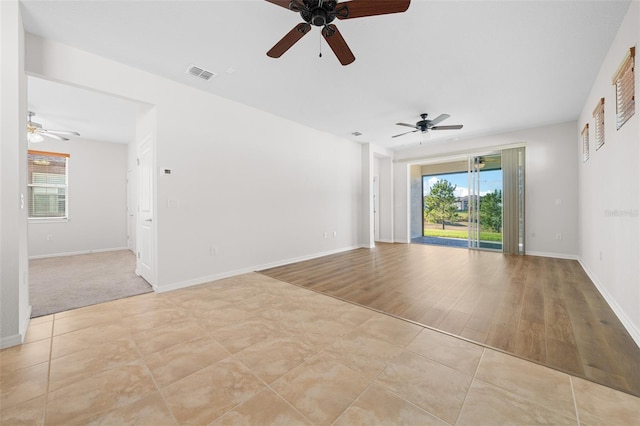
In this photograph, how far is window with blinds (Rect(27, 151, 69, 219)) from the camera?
5.75 m

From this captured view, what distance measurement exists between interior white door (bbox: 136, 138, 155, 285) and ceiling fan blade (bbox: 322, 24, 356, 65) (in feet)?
9.30

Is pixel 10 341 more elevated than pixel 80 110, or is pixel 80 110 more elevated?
pixel 80 110

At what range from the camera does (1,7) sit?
80.3 inches

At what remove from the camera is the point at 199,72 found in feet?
10.6

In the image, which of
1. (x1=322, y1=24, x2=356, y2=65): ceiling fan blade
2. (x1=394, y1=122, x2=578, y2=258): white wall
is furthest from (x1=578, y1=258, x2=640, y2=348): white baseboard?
(x1=322, y1=24, x2=356, y2=65): ceiling fan blade

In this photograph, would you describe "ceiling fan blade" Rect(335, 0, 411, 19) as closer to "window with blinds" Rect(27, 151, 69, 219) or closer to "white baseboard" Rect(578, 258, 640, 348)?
"white baseboard" Rect(578, 258, 640, 348)

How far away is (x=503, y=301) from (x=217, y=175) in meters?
4.23

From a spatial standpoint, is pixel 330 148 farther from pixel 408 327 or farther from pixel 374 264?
pixel 408 327

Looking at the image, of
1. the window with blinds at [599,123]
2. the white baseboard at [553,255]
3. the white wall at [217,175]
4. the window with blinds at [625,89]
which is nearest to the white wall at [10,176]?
the white wall at [217,175]

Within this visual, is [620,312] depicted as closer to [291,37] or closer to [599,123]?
[599,123]

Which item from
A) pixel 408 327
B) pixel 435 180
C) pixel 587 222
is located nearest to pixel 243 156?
pixel 408 327

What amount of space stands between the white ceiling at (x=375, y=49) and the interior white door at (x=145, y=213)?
1238 millimetres

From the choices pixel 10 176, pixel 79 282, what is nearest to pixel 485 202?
pixel 10 176

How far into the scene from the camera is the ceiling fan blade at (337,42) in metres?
1.99
